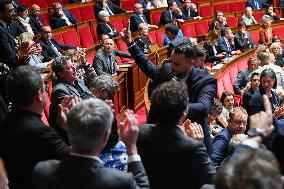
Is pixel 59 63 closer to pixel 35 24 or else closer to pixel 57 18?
pixel 35 24

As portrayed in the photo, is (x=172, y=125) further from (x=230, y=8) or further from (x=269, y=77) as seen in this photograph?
(x=230, y=8)

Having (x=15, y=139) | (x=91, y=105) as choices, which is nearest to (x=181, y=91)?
(x=91, y=105)

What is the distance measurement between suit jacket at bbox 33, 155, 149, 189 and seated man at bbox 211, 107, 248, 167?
3.11 feet

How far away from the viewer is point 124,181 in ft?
3.47

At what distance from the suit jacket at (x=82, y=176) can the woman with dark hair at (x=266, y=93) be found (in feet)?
5.59

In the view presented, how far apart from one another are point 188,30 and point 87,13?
1155 mm

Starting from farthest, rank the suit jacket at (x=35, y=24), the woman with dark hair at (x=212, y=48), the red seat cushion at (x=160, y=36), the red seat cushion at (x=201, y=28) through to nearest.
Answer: the red seat cushion at (x=201, y=28), the red seat cushion at (x=160, y=36), the woman with dark hair at (x=212, y=48), the suit jacket at (x=35, y=24)

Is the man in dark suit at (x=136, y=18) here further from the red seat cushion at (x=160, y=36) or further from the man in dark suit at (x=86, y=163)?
the man in dark suit at (x=86, y=163)

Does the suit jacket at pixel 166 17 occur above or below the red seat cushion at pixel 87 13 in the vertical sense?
below

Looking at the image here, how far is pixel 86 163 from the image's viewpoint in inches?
41.7

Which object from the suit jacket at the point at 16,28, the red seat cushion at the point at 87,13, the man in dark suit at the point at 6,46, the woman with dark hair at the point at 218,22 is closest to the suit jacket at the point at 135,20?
the red seat cushion at the point at 87,13

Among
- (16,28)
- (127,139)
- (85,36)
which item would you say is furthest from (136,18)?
(127,139)

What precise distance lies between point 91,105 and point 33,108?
261 millimetres

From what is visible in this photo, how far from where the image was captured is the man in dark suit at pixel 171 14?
5680mm
